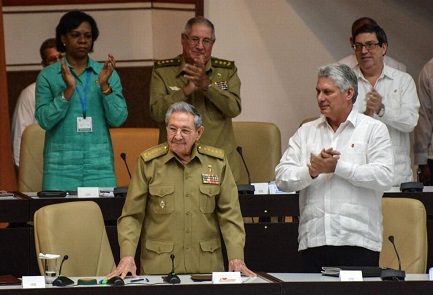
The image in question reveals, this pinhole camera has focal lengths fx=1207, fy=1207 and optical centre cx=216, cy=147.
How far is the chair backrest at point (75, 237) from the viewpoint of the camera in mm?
5441

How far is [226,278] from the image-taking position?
15.5ft

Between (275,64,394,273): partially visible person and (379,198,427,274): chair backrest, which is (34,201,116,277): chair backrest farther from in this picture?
(379,198,427,274): chair backrest

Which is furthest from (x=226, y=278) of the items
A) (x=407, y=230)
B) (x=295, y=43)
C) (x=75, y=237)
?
(x=295, y=43)

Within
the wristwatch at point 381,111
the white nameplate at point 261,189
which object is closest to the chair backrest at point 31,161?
the white nameplate at point 261,189

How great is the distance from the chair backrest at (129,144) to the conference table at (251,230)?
1145mm

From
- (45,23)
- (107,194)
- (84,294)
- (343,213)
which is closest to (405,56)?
(45,23)

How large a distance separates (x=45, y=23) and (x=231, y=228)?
4.64 m

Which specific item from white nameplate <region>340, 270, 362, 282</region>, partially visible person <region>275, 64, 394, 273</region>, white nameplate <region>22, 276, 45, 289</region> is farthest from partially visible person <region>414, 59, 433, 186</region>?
white nameplate <region>22, 276, 45, 289</region>

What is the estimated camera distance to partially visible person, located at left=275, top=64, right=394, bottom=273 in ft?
17.3

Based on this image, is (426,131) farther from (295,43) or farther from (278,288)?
(278,288)

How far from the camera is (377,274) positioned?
4.91 metres

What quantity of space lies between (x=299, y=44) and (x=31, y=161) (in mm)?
2653

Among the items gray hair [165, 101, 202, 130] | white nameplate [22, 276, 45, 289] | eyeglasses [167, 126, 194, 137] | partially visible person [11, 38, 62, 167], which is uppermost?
partially visible person [11, 38, 62, 167]

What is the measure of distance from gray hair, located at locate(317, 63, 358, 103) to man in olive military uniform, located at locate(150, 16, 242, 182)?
110cm
